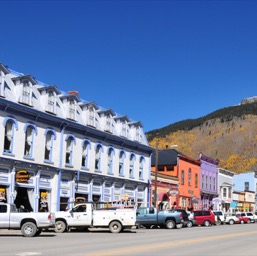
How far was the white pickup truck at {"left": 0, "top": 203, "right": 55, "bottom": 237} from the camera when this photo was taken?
77.6ft

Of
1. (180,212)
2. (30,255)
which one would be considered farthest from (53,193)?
(30,255)

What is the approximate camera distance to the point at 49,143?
35781 millimetres

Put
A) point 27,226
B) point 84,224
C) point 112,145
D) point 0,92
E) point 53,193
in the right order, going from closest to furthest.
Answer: point 27,226
point 84,224
point 0,92
point 53,193
point 112,145

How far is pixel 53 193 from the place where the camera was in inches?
1412

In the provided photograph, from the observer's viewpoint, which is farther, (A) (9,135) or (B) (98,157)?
(B) (98,157)

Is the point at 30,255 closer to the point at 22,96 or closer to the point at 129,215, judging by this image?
the point at 129,215

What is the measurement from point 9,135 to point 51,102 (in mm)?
5218

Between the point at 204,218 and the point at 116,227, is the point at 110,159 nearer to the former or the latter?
the point at 204,218

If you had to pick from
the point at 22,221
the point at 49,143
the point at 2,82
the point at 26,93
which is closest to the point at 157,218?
the point at 49,143

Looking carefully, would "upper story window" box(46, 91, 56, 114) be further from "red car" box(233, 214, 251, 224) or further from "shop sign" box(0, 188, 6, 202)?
"red car" box(233, 214, 251, 224)

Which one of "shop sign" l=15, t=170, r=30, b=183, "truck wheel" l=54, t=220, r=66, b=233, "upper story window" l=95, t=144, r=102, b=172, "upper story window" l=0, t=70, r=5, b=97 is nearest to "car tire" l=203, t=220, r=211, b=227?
"upper story window" l=95, t=144, r=102, b=172

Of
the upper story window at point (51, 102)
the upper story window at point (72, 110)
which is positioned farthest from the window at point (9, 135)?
the upper story window at point (72, 110)

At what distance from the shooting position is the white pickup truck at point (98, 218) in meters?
29.0

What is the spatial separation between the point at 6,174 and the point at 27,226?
8.71 m
